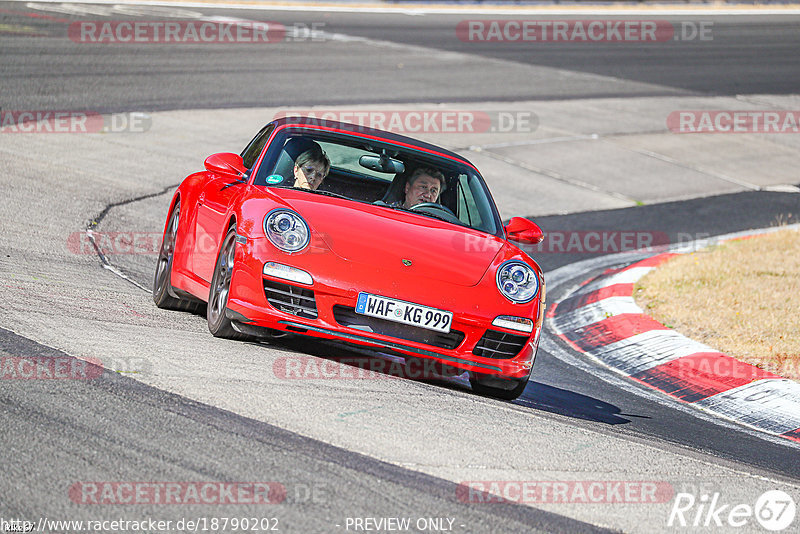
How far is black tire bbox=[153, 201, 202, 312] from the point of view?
7227mm

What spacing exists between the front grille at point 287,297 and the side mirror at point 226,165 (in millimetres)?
1262

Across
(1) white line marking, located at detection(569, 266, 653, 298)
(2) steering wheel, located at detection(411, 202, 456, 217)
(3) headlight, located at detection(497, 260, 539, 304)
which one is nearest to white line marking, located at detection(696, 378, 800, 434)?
(3) headlight, located at detection(497, 260, 539, 304)

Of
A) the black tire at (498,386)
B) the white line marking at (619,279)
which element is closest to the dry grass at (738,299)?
the white line marking at (619,279)

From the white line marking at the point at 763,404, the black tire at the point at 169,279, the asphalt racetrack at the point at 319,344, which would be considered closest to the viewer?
the asphalt racetrack at the point at 319,344

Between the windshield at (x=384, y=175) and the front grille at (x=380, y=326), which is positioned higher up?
the windshield at (x=384, y=175)

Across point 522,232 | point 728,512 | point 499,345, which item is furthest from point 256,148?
point 728,512

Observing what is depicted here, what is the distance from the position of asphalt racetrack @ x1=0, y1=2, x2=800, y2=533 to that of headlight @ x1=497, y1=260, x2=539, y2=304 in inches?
23.4

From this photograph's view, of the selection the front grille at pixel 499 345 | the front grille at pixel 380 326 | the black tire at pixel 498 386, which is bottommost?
the black tire at pixel 498 386

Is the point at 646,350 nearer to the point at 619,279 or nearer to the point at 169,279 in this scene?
the point at 619,279

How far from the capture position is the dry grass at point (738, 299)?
8.16m

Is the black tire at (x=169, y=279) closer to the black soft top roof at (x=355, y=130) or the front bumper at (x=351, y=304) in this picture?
the black soft top roof at (x=355, y=130)

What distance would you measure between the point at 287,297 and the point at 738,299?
16.5ft

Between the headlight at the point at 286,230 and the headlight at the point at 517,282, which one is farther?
the headlight at the point at 517,282

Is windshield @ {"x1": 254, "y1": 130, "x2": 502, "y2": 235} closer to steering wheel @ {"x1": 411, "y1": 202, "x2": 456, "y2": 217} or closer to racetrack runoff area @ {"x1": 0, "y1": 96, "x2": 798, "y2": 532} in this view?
steering wheel @ {"x1": 411, "y1": 202, "x2": 456, "y2": 217}
